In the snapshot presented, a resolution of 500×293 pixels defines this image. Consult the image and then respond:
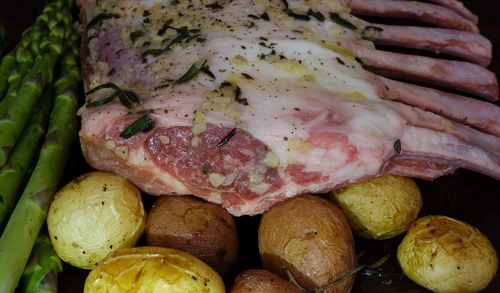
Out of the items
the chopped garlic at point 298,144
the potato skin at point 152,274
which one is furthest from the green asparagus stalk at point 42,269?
the chopped garlic at point 298,144

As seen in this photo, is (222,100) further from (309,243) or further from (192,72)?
(309,243)

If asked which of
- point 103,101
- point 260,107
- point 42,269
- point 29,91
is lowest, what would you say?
point 42,269

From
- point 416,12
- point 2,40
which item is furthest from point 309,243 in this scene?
point 2,40

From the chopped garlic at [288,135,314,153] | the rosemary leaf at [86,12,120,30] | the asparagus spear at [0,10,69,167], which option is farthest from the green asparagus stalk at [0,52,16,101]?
the chopped garlic at [288,135,314,153]

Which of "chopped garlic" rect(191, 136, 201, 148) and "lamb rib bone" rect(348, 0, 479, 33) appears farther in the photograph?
"lamb rib bone" rect(348, 0, 479, 33)

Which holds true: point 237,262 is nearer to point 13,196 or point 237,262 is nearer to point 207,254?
point 207,254

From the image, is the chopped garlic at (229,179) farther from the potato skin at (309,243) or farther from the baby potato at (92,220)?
the baby potato at (92,220)

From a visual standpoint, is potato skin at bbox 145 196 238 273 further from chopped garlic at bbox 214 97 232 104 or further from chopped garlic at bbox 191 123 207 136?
chopped garlic at bbox 214 97 232 104
